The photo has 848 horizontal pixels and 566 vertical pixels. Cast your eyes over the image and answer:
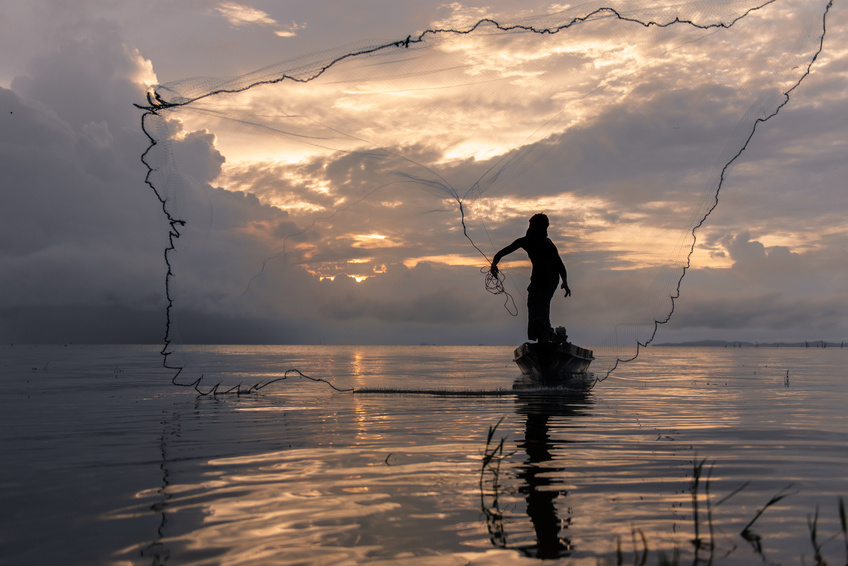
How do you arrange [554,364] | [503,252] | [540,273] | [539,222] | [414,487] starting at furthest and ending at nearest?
[554,364] < [540,273] < [539,222] < [503,252] < [414,487]

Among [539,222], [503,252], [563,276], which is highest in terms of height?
[539,222]

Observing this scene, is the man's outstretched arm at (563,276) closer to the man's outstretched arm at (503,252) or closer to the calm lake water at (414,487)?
the man's outstretched arm at (503,252)

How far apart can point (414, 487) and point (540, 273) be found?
1195 centimetres

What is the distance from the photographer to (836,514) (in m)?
5.93

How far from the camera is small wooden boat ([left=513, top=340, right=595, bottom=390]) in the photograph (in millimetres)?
18594

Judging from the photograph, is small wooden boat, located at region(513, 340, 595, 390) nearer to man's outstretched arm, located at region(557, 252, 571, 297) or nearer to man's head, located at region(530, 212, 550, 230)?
man's outstretched arm, located at region(557, 252, 571, 297)

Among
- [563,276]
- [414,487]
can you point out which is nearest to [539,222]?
[563,276]

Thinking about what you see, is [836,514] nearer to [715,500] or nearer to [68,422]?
[715,500]

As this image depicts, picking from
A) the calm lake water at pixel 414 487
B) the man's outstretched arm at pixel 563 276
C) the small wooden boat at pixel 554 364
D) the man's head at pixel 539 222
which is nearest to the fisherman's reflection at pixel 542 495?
the calm lake water at pixel 414 487

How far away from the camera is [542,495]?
21.1 ft

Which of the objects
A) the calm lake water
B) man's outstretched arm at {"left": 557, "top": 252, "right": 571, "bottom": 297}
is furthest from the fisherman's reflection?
man's outstretched arm at {"left": 557, "top": 252, "right": 571, "bottom": 297}

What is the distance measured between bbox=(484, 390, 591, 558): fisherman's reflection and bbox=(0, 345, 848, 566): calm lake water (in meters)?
0.02

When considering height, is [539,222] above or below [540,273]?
above

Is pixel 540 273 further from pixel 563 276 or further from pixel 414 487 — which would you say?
pixel 414 487
